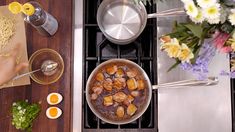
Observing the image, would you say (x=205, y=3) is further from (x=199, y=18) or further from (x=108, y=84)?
(x=108, y=84)

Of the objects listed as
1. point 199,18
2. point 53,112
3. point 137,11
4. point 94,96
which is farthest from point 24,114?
point 199,18

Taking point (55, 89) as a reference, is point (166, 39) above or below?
above

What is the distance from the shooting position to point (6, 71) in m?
0.97

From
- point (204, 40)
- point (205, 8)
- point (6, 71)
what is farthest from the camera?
point (6, 71)

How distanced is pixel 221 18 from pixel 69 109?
0.52 metres

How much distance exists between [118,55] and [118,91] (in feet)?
0.36

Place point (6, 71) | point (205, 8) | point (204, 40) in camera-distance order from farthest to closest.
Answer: point (6, 71) → point (204, 40) → point (205, 8)

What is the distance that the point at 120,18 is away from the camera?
993 millimetres

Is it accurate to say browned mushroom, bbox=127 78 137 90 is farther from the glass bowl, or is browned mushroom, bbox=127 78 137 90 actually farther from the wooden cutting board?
the wooden cutting board

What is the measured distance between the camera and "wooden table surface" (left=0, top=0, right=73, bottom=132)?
0.99 metres

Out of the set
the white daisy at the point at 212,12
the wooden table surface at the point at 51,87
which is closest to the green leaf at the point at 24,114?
the wooden table surface at the point at 51,87

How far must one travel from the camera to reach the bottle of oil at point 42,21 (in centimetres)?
92

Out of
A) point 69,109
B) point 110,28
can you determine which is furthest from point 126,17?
point 69,109

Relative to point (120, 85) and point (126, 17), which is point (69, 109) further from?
point (126, 17)
